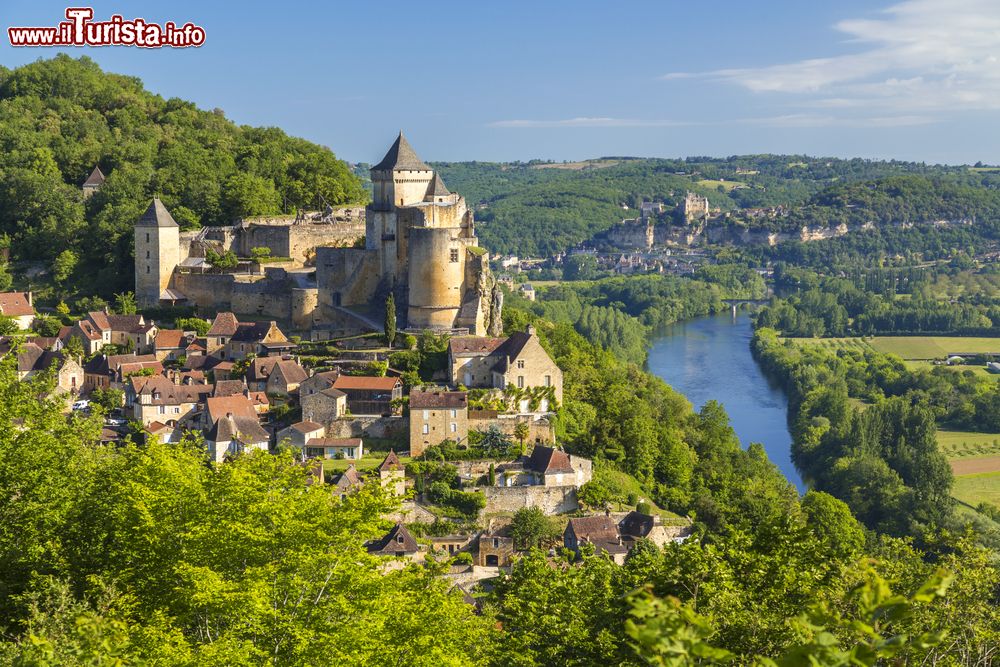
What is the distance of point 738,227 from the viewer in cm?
15062

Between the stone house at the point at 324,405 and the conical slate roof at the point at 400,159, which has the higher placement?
the conical slate roof at the point at 400,159

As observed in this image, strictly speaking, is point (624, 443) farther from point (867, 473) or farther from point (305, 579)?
point (305, 579)

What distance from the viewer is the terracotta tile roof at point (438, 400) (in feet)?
98.4

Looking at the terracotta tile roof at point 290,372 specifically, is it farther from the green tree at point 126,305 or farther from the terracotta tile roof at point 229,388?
the green tree at point 126,305

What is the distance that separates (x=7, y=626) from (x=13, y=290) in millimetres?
31943

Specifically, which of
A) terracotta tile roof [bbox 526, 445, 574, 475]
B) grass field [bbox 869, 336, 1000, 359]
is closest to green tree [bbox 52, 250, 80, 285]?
terracotta tile roof [bbox 526, 445, 574, 475]

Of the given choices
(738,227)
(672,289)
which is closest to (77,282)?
(672,289)

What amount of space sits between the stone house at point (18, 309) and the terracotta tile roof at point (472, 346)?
54.2 feet

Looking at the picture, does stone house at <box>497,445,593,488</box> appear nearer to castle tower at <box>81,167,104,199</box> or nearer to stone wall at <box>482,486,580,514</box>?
stone wall at <box>482,486,580,514</box>

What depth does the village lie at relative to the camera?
28516 millimetres

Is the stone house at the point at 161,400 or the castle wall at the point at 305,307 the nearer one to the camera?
the stone house at the point at 161,400

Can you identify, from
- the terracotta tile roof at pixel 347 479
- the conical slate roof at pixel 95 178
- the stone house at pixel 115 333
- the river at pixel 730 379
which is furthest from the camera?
the river at pixel 730 379

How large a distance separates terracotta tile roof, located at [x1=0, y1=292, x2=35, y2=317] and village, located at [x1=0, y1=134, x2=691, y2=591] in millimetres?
64

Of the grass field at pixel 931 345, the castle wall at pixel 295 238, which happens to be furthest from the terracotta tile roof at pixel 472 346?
the grass field at pixel 931 345
